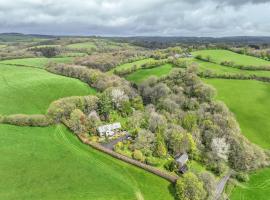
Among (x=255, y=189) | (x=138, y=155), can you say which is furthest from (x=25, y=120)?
(x=255, y=189)

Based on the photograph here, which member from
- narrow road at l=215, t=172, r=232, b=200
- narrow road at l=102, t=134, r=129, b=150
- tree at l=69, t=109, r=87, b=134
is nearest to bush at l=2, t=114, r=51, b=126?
tree at l=69, t=109, r=87, b=134

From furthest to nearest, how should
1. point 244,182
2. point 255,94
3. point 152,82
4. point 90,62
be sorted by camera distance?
1. point 90,62
2. point 152,82
3. point 255,94
4. point 244,182

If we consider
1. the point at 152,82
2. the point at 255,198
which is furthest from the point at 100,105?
the point at 255,198

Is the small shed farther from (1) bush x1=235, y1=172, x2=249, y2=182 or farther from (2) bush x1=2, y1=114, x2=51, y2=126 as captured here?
(2) bush x1=2, y1=114, x2=51, y2=126

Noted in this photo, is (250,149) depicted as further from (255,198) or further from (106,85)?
(106,85)

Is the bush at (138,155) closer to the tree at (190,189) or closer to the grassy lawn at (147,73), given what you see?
the tree at (190,189)
